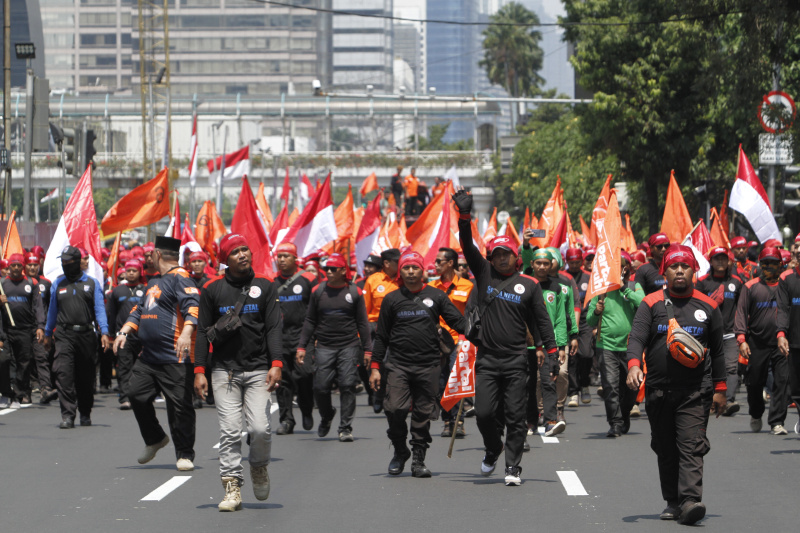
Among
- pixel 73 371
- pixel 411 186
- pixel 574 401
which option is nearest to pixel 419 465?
pixel 73 371

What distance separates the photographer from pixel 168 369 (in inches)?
439

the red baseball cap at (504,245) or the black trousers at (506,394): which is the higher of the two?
the red baseball cap at (504,245)

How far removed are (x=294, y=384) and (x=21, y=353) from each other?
532cm

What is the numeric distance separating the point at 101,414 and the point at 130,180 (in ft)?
212

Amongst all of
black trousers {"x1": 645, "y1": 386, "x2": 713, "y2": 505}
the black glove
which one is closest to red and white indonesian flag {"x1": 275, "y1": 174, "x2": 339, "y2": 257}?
the black glove

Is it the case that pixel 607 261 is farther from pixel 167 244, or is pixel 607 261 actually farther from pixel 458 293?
pixel 167 244

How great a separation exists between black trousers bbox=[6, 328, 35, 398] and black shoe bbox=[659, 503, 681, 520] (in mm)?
11630

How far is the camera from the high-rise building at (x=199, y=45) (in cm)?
16700

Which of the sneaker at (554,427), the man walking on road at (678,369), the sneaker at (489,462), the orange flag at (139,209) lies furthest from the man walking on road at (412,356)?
the orange flag at (139,209)

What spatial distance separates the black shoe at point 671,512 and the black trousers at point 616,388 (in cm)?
462

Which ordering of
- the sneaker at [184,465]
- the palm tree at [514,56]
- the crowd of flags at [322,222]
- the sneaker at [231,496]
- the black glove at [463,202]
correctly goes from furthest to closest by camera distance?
1. the palm tree at [514,56]
2. the crowd of flags at [322,222]
3. the sneaker at [184,465]
4. the black glove at [463,202]
5. the sneaker at [231,496]

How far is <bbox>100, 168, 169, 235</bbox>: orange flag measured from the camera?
19.5 metres

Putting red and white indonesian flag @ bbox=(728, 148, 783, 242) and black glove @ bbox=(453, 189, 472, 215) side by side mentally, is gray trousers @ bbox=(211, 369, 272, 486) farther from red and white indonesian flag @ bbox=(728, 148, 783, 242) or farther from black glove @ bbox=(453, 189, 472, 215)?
red and white indonesian flag @ bbox=(728, 148, 783, 242)

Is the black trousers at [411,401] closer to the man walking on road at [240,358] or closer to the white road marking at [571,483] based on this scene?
Result: the white road marking at [571,483]
